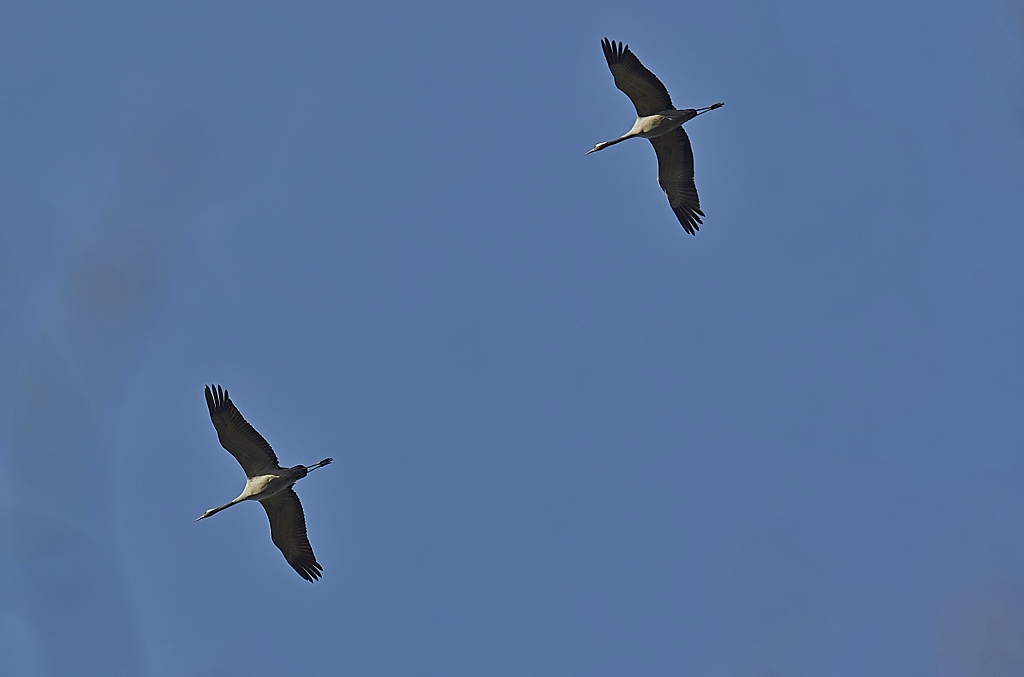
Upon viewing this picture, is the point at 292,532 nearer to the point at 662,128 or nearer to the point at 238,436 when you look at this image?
the point at 238,436

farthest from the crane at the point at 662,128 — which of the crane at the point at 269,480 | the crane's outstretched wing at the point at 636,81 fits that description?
the crane at the point at 269,480

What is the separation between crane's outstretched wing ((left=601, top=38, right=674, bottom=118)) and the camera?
141 ft

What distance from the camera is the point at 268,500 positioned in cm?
4419

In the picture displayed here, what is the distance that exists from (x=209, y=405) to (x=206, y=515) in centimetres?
504

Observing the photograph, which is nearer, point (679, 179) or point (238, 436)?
point (238, 436)

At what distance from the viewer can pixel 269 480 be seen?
42.8 m

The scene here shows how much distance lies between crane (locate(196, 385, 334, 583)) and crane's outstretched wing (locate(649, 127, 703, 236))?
1225 centimetres

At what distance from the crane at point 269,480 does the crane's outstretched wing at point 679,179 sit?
12249 mm

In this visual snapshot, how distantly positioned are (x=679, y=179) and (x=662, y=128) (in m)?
2.26

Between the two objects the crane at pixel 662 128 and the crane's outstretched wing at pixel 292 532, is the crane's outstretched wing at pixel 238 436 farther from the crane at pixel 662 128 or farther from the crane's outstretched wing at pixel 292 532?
the crane at pixel 662 128

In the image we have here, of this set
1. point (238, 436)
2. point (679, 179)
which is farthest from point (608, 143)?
point (238, 436)

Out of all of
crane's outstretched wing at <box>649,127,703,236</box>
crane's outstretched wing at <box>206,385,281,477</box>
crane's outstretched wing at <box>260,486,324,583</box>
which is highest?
crane's outstretched wing at <box>649,127,703,236</box>

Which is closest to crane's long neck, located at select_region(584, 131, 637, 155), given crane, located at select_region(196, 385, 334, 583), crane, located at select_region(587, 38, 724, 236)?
crane, located at select_region(587, 38, 724, 236)

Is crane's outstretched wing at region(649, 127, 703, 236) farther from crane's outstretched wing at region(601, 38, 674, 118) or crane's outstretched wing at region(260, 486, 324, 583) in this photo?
crane's outstretched wing at region(260, 486, 324, 583)
